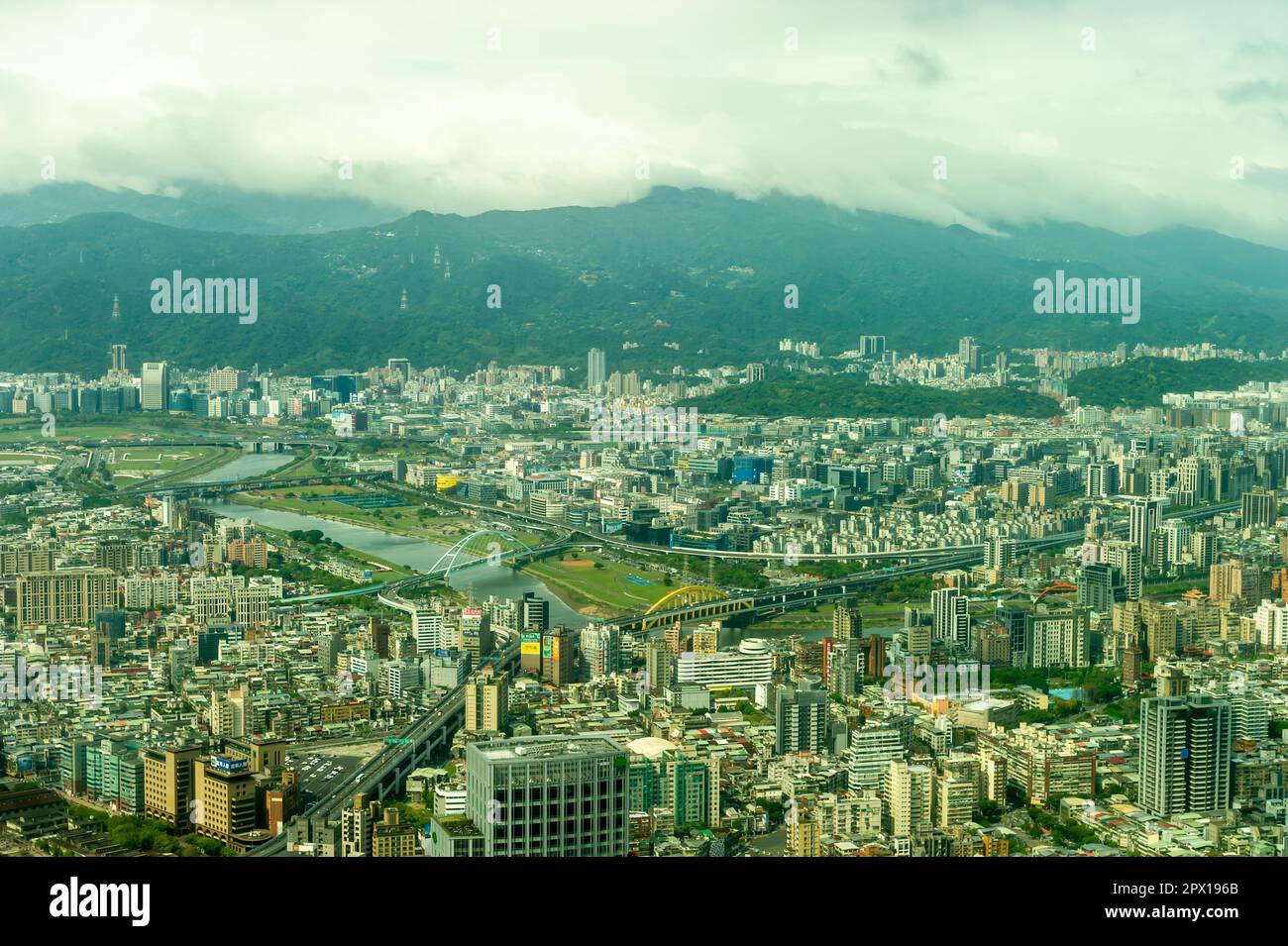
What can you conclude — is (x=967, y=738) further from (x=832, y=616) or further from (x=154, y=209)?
(x=154, y=209)

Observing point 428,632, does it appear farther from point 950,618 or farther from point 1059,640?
point 1059,640

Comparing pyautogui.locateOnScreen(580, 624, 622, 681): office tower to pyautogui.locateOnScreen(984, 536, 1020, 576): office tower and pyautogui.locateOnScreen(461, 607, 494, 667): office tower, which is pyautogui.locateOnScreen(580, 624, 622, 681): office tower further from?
pyautogui.locateOnScreen(984, 536, 1020, 576): office tower

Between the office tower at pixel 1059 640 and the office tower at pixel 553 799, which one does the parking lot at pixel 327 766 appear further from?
the office tower at pixel 1059 640

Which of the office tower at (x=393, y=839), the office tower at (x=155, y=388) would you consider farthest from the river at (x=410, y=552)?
the office tower at (x=155, y=388)

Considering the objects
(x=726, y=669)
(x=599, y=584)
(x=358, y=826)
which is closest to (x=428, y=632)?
(x=726, y=669)

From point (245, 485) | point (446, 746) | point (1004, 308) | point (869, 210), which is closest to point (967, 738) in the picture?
point (446, 746)

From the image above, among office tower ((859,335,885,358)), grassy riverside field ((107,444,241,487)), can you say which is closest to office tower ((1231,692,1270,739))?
grassy riverside field ((107,444,241,487))
